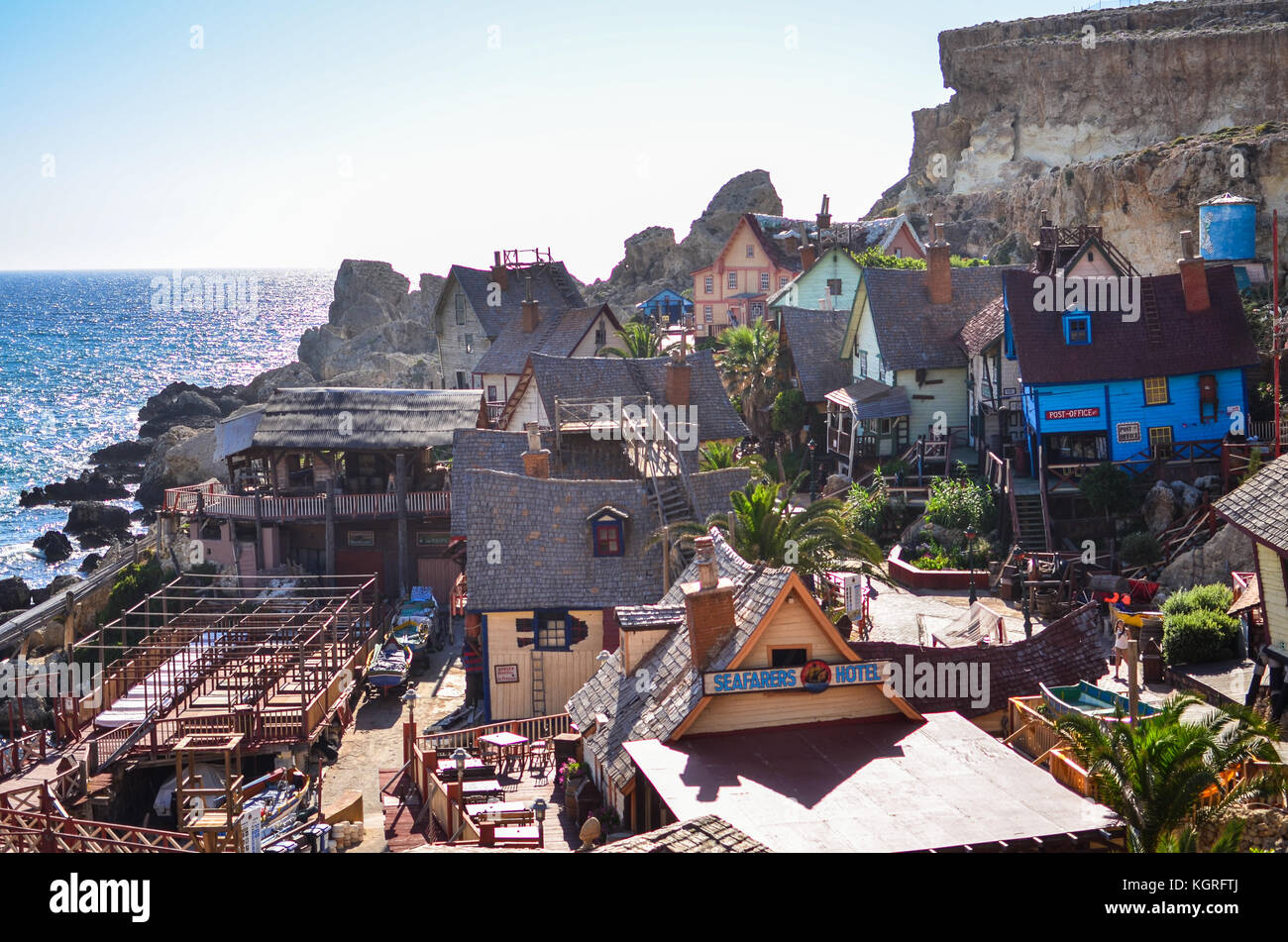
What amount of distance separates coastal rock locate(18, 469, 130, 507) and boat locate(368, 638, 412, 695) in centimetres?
5810

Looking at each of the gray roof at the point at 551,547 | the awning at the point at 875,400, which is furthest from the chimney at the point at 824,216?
the gray roof at the point at 551,547

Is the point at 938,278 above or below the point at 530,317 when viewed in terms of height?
above

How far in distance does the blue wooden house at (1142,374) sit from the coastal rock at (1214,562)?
6.34 meters

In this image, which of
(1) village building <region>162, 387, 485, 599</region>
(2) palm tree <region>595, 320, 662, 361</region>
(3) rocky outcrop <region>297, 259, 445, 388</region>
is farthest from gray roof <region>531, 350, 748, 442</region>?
(3) rocky outcrop <region>297, 259, 445, 388</region>

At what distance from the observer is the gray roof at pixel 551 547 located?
30703 mm

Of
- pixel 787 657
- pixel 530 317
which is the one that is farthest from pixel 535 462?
pixel 530 317

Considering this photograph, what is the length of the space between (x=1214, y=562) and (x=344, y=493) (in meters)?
29.7

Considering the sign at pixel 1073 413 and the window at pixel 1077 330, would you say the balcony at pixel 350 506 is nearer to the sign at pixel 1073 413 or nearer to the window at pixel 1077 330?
the sign at pixel 1073 413

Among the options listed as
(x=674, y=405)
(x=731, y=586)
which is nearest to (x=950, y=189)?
(x=674, y=405)

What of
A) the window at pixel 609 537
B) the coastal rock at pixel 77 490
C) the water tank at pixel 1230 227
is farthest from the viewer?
the coastal rock at pixel 77 490

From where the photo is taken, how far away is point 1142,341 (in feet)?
128

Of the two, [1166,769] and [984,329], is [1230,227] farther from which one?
[1166,769]

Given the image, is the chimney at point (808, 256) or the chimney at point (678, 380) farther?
the chimney at point (808, 256)
